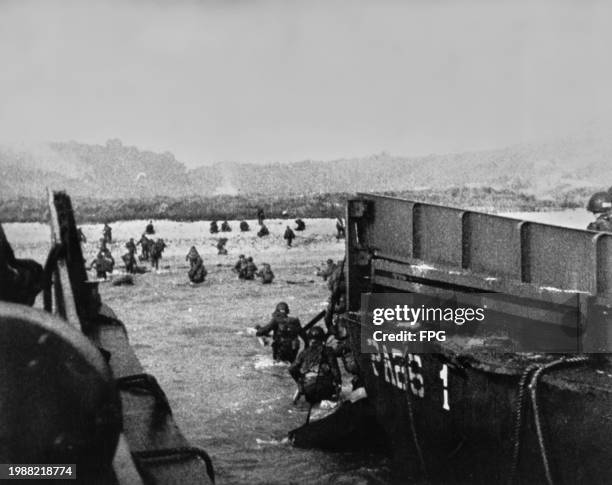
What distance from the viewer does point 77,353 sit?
276cm

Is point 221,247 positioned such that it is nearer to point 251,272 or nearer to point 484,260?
point 251,272

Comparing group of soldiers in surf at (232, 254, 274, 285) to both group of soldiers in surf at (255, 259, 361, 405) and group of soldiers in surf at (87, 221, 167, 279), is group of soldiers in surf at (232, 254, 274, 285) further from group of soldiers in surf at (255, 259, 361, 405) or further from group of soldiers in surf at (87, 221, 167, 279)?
group of soldiers in surf at (255, 259, 361, 405)

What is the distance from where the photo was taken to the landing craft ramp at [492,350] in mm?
5879

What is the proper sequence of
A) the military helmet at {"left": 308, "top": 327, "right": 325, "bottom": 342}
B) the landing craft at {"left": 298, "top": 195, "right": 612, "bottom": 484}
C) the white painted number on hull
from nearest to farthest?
1. the landing craft at {"left": 298, "top": 195, "right": 612, "bottom": 484}
2. the white painted number on hull
3. the military helmet at {"left": 308, "top": 327, "right": 325, "bottom": 342}

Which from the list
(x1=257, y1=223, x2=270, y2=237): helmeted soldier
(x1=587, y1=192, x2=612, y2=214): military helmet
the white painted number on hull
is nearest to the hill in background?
(x1=257, y1=223, x2=270, y2=237): helmeted soldier

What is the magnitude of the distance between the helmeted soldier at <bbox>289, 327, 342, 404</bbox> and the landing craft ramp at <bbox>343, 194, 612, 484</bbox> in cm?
→ 105

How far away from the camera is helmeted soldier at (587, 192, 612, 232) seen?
10589 millimetres

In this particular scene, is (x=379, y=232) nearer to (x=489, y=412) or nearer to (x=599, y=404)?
(x=489, y=412)

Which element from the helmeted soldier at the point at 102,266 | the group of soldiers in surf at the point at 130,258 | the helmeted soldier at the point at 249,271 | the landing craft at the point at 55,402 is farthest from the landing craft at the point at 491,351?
the group of soldiers in surf at the point at 130,258

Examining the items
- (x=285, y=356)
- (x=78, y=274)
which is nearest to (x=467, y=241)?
(x=78, y=274)

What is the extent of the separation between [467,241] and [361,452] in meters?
2.69

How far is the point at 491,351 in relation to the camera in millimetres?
7246

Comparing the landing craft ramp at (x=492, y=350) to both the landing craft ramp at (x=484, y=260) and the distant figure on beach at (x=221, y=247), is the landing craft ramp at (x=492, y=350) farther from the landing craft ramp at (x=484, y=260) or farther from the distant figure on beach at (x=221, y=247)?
the distant figure on beach at (x=221, y=247)

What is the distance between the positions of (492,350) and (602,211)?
20.8ft
